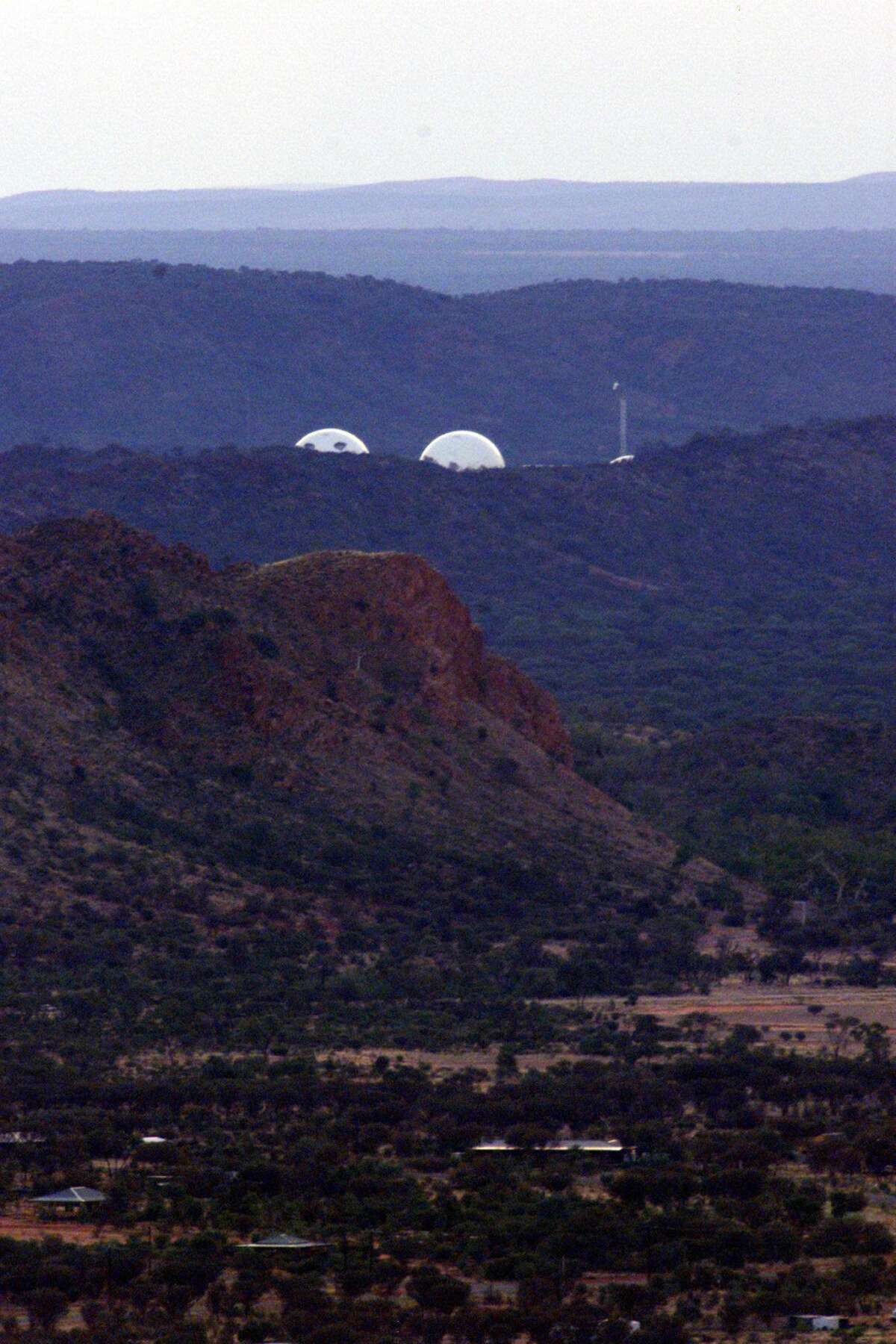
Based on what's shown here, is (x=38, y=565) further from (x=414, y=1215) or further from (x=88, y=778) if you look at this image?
(x=414, y=1215)

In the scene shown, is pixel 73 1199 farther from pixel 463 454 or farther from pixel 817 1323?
pixel 463 454

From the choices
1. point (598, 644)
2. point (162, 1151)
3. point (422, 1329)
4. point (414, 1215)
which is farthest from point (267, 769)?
point (598, 644)

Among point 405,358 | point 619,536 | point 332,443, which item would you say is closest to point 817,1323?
point 619,536

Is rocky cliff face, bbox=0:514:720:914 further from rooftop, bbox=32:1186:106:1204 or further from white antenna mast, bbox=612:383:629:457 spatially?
white antenna mast, bbox=612:383:629:457

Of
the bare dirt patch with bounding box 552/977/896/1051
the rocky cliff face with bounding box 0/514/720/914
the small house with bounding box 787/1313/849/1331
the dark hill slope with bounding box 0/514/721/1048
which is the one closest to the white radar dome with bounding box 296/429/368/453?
the dark hill slope with bounding box 0/514/721/1048

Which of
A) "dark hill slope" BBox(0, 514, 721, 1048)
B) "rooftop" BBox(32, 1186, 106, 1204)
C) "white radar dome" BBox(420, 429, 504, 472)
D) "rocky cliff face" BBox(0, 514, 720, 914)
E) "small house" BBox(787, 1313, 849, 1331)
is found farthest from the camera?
"white radar dome" BBox(420, 429, 504, 472)

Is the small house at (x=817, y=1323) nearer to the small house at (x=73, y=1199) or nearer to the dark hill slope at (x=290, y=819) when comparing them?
the small house at (x=73, y=1199)

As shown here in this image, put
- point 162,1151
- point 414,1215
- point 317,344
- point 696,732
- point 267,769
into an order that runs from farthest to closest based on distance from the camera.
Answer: point 317,344 < point 696,732 < point 267,769 < point 162,1151 < point 414,1215
